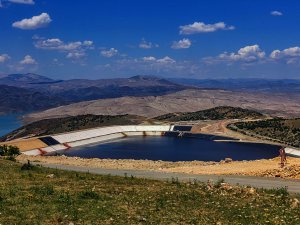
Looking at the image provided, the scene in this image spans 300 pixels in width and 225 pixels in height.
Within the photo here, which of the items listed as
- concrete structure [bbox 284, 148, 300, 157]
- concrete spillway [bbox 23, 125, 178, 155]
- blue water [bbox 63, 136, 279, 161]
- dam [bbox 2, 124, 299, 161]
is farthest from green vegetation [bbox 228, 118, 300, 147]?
concrete spillway [bbox 23, 125, 178, 155]

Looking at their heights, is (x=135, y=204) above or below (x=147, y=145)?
above

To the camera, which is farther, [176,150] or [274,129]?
[274,129]

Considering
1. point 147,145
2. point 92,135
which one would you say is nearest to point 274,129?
point 147,145

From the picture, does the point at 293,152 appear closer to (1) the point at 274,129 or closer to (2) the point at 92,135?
(1) the point at 274,129

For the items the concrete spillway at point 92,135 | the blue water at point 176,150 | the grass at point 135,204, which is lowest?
the blue water at point 176,150

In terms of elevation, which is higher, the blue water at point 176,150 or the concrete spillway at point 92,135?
the concrete spillway at point 92,135

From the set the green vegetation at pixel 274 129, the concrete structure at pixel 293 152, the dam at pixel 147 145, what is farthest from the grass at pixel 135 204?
the green vegetation at pixel 274 129

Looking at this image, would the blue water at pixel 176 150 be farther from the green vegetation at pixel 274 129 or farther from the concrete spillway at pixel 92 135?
the green vegetation at pixel 274 129

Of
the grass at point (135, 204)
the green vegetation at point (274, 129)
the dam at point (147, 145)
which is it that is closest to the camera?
the grass at point (135, 204)
